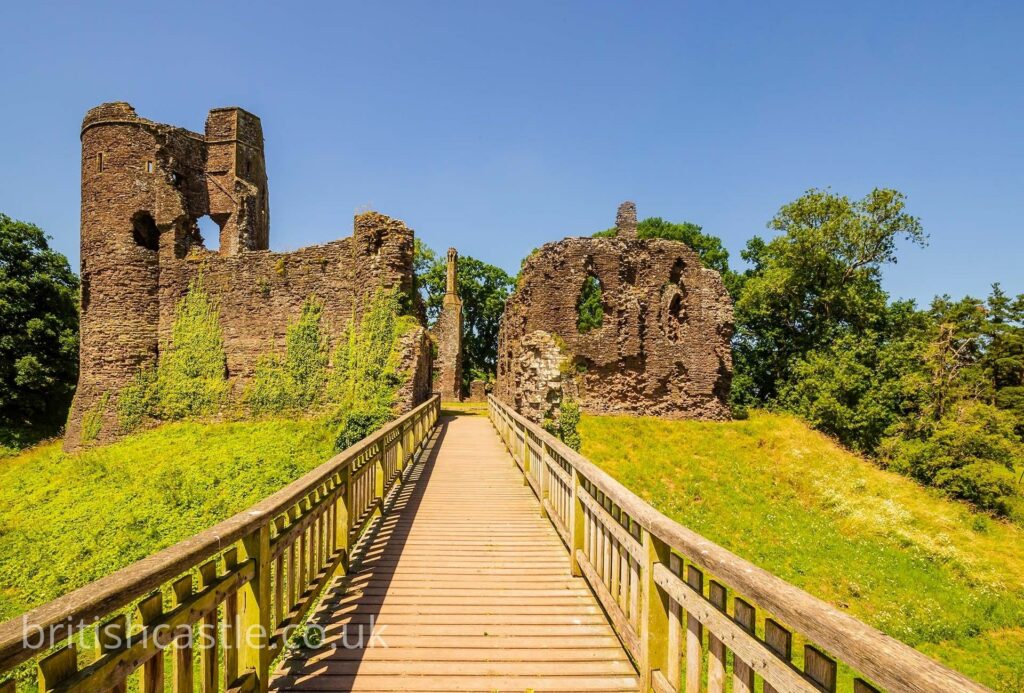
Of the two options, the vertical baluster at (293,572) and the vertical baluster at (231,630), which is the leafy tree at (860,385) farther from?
the vertical baluster at (231,630)

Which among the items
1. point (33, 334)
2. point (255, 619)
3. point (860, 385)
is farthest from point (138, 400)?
point (860, 385)

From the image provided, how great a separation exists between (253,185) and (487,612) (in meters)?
20.5

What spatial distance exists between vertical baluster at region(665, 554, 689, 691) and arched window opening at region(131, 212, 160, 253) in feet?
69.2

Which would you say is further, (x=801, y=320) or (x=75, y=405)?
(x=801, y=320)

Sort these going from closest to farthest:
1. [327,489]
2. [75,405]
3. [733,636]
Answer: [733,636] < [327,489] < [75,405]

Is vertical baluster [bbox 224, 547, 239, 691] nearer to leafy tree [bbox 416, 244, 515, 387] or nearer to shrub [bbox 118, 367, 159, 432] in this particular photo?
shrub [bbox 118, 367, 159, 432]

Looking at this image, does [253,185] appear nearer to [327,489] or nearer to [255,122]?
[255,122]

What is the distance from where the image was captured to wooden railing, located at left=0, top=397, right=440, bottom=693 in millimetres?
1635

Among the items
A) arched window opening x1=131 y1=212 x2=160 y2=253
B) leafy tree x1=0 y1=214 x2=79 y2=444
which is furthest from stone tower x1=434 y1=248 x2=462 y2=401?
leafy tree x1=0 y1=214 x2=79 y2=444

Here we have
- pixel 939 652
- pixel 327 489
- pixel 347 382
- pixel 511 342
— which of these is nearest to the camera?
pixel 327 489

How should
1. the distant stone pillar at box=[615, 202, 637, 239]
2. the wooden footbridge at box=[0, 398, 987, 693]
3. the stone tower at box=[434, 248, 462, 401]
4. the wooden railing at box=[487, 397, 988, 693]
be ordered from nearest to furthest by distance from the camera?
1. the wooden railing at box=[487, 397, 988, 693]
2. the wooden footbridge at box=[0, 398, 987, 693]
3. the distant stone pillar at box=[615, 202, 637, 239]
4. the stone tower at box=[434, 248, 462, 401]

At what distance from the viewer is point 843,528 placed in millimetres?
13984

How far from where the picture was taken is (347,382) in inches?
614

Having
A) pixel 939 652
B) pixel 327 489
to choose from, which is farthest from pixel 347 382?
pixel 939 652
